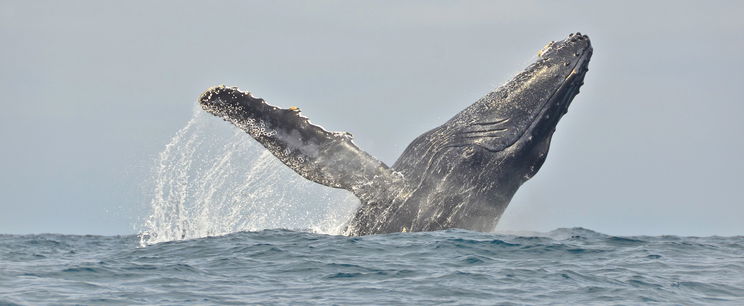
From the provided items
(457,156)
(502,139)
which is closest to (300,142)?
(457,156)

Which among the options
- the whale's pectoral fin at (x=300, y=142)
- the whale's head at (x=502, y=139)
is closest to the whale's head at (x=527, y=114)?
the whale's head at (x=502, y=139)

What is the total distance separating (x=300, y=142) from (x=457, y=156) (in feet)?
7.88

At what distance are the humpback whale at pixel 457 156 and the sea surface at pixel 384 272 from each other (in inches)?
14.4

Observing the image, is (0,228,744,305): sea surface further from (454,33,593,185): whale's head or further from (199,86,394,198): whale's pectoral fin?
(454,33,593,185): whale's head

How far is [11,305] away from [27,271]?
9.91 feet

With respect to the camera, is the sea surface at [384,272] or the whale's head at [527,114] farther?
the whale's head at [527,114]

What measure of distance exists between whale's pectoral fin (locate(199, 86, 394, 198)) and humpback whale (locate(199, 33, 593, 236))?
0.05ft

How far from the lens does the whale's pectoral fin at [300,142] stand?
12391mm

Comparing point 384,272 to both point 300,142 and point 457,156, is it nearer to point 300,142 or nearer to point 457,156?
point 300,142

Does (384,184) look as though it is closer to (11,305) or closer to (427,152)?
(427,152)

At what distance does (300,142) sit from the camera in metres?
12.9

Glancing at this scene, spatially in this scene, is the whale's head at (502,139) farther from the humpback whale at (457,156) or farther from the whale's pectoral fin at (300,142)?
the whale's pectoral fin at (300,142)

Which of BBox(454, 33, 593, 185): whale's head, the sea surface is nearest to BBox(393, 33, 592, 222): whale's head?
BBox(454, 33, 593, 185): whale's head

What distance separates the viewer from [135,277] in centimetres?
1153
